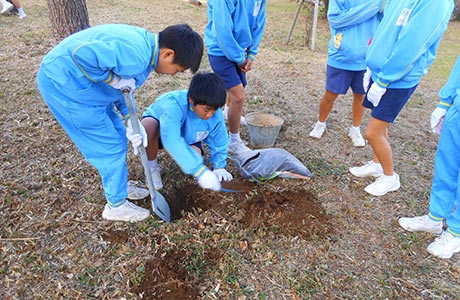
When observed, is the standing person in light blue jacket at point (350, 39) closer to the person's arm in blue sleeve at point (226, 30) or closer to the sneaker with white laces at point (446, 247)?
the person's arm in blue sleeve at point (226, 30)

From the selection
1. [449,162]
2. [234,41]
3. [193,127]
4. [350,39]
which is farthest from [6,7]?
[449,162]

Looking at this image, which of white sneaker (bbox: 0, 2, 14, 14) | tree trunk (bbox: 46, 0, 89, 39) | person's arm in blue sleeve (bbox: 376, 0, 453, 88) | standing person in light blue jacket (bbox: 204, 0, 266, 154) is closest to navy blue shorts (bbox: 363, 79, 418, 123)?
person's arm in blue sleeve (bbox: 376, 0, 453, 88)

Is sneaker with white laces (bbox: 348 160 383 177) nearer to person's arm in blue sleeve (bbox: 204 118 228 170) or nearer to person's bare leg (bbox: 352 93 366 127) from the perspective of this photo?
person's bare leg (bbox: 352 93 366 127)

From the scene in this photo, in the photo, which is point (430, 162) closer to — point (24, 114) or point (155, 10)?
point (24, 114)

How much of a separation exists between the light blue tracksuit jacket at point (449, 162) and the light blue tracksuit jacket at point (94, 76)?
6.24 ft

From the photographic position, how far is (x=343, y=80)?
3.04 metres

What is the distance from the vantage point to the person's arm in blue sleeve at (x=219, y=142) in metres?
2.55

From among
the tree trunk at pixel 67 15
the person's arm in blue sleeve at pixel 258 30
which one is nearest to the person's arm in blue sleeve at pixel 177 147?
the person's arm in blue sleeve at pixel 258 30

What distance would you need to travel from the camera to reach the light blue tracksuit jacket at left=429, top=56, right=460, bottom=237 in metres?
1.91

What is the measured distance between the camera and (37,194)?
2402 millimetres

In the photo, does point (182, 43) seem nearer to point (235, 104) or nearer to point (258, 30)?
point (235, 104)

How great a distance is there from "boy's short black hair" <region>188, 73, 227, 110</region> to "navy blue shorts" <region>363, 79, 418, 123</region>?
48.3 inches

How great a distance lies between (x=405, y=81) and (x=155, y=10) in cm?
850

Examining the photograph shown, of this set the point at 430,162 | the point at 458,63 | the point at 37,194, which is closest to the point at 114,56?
the point at 37,194
